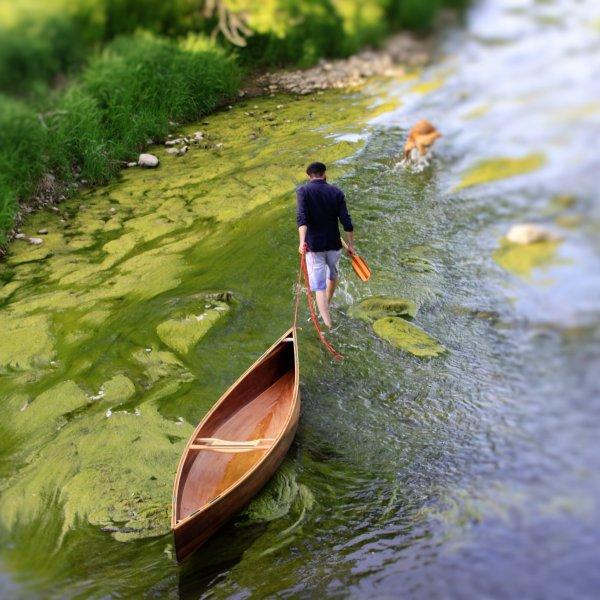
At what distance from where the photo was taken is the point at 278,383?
462 centimetres

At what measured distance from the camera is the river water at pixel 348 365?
3314mm

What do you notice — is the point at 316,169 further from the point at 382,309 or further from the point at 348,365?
the point at 348,365

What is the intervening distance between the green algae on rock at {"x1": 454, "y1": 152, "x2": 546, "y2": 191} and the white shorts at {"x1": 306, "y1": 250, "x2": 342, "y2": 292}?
3.35m

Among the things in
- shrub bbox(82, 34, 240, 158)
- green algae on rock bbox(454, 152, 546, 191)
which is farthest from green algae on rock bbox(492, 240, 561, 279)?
shrub bbox(82, 34, 240, 158)

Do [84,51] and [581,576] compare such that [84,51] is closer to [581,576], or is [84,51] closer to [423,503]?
[423,503]

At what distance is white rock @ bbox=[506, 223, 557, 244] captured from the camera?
6301 millimetres

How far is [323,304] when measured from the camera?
524cm

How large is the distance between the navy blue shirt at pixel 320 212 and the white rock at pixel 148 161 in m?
4.54

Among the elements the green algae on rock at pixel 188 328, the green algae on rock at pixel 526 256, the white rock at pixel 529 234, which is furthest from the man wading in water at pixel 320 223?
the white rock at pixel 529 234

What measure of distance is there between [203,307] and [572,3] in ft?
24.4

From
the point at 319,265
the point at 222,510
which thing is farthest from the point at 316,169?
the point at 222,510

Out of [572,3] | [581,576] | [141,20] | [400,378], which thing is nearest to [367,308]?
[400,378]

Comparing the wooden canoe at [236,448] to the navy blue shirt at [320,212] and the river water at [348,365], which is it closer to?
the river water at [348,365]

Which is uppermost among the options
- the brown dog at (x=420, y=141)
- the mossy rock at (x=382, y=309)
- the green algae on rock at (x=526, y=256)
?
the brown dog at (x=420, y=141)
